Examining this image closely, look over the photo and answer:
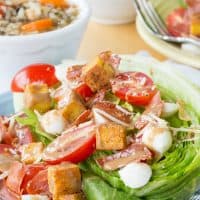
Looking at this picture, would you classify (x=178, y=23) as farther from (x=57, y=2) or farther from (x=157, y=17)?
(x=57, y=2)

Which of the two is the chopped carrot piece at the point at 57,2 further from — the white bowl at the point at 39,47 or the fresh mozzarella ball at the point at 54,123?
the fresh mozzarella ball at the point at 54,123

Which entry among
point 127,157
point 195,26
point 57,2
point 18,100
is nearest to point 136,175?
point 127,157

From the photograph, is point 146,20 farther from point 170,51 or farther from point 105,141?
point 105,141

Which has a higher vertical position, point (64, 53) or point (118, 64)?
point (118, 64)

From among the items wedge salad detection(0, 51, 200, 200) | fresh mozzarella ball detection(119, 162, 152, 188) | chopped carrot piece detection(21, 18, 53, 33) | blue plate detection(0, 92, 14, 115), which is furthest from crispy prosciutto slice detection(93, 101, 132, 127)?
chopped carrot piece detection(21, 18, 53, 33)

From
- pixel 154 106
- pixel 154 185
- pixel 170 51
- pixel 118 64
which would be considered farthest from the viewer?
pixel 170 51

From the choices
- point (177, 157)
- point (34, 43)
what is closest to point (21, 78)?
point (34, 43)

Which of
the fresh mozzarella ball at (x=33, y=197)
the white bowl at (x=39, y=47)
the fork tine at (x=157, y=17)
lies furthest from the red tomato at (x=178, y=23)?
the fresh mozzarella ball at (x=33, y=197)
